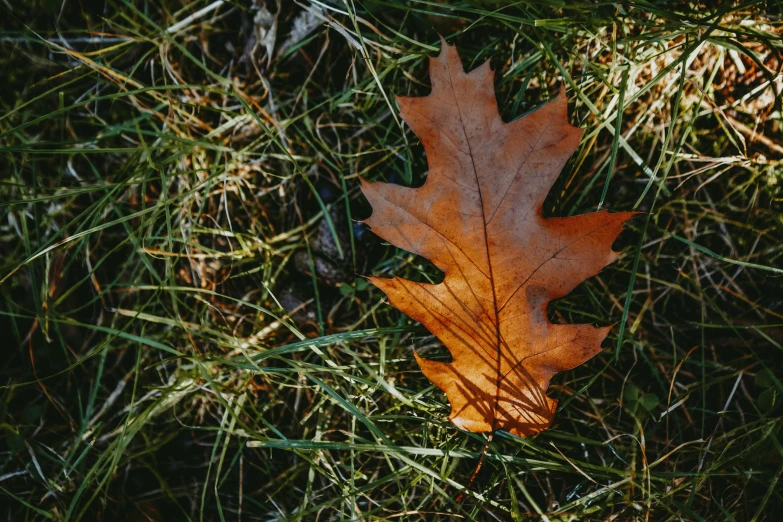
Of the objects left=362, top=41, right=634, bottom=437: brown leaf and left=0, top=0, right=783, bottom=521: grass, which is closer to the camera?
left=362, top=41, right=634, bottom=437: brown leaf

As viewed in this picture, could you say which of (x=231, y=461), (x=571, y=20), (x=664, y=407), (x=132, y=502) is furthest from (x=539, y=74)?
(x=132, y=502)

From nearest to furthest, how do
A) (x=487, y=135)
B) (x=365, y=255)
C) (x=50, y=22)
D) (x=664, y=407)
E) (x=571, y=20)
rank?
(x=487, y=135)
(x=571, y=20)
(x=664, y=407)
(x=365, y=255)
(x=50, y=22)

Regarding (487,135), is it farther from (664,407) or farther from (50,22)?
(50,22)

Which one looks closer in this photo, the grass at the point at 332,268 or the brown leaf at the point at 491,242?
the brown leaf at the point at 491,242
